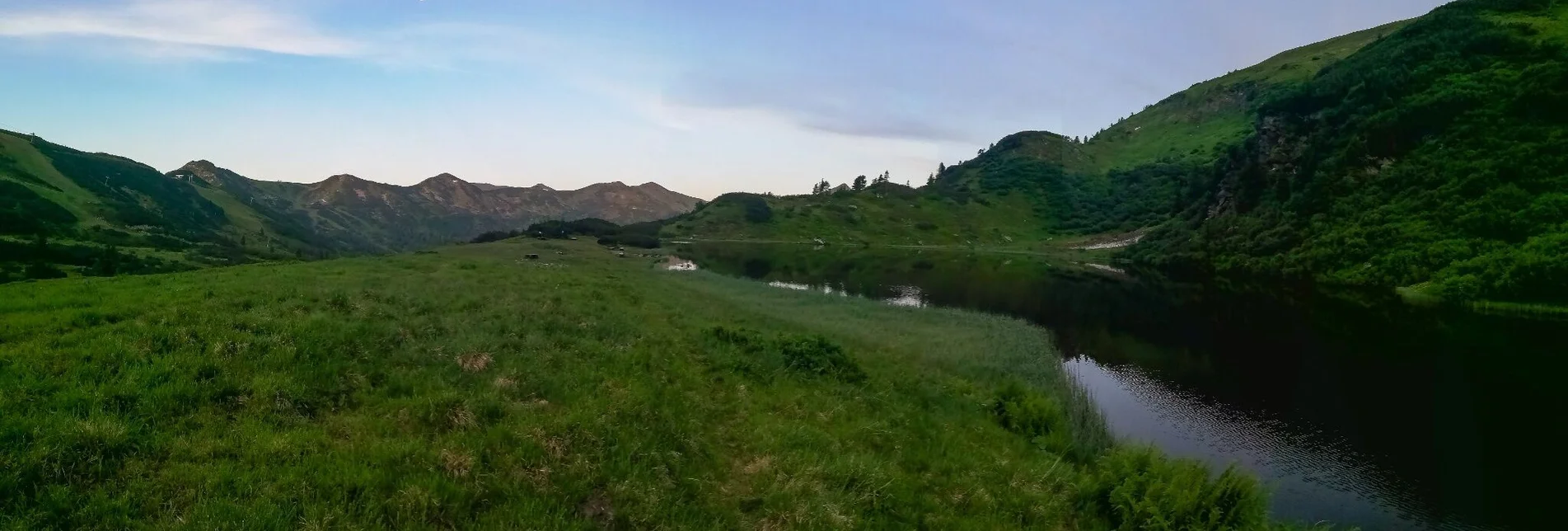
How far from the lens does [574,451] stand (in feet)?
40.8

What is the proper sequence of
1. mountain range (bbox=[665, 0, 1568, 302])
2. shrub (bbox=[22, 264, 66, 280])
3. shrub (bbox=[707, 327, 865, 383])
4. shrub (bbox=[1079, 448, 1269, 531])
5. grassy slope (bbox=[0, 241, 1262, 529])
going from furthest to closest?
mountain range (bbox=[665, 0, 1568, 302]), shrub (bbox=[22, 264, 66, 280]), shrub (bbox=[707, 327, 865, 383]), shrub (bbox=[1079, 448, 1269, 531]), grassy slope (bbox=[0, 241, 1262, 529])

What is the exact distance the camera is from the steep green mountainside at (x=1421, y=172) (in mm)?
88625

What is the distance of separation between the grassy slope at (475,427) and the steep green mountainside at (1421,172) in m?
93.8

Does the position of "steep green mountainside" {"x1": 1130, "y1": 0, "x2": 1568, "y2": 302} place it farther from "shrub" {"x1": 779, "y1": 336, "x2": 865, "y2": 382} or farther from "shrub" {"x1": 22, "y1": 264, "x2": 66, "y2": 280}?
"shrub" {"x1": 22, "y1": 264, "x2": 66, "y2": 280}

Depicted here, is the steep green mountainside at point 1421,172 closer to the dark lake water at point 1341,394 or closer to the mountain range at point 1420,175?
the mountain range at point 1420,175

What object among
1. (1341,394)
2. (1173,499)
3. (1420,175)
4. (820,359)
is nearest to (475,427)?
(820,359)

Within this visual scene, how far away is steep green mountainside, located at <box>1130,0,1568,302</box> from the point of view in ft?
291

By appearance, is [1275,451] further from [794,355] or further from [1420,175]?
[1420,175]

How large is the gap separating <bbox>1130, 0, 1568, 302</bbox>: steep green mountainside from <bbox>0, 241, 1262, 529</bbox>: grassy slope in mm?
93756

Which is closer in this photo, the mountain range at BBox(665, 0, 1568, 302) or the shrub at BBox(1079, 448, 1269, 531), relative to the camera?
the shrub at BBox(1079, 448, 1269, 531)

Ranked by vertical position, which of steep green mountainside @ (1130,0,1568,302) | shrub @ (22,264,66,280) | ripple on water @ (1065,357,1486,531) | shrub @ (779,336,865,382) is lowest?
ripple on water @ (1065,357,1486,531)

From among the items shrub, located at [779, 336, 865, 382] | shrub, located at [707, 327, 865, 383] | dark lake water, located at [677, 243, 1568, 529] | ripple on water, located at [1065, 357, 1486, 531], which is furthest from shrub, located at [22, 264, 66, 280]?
ripple on water, located at [1065, 357, 1486, 531]

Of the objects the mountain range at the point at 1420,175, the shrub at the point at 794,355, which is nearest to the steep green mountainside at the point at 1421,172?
the mountain range at the point at 1420,175

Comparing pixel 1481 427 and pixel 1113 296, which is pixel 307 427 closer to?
pixel 1481 427
